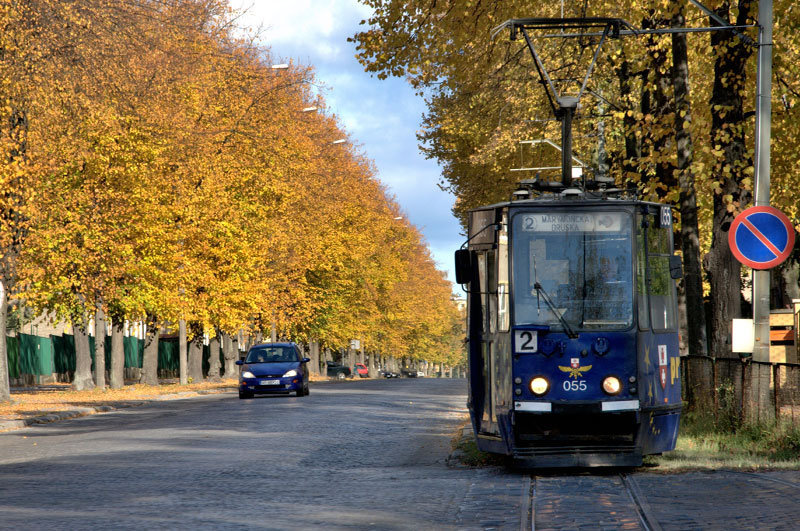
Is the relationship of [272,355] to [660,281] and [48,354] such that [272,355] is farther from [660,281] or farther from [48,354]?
[660,281]

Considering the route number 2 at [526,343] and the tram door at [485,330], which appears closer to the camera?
the route number 2 at [526,343]

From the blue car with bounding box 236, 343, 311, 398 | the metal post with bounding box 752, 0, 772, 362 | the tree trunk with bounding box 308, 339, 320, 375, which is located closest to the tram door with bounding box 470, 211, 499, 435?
the metal post with bounding box 752, 0, 772, 362

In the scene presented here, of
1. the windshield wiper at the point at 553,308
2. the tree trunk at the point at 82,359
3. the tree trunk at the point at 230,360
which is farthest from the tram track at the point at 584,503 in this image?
the tree trunk at the point at 230,360

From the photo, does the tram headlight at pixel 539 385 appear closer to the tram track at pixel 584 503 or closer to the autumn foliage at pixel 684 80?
the tram track at pixel 584 503

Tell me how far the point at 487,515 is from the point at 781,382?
22.9ft

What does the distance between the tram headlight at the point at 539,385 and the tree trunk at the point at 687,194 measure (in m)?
6.04

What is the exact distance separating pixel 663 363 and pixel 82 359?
29246 millimetres

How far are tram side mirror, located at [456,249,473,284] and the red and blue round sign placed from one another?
124 inches

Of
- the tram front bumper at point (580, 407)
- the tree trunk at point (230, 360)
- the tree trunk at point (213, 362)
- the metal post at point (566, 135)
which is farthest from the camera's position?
Result: the tree trunk at point (230, 360)

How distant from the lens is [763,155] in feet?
50.5

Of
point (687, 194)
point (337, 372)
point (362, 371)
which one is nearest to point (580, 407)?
point (687, 194)

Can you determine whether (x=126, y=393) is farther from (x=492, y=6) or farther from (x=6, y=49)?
(x=492, y=6)

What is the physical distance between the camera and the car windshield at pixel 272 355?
3756 centimetres

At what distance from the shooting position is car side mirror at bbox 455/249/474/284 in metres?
13.8
